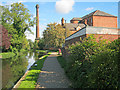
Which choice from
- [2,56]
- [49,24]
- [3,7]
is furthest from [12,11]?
[2,56]

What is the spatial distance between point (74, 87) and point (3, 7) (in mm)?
30771

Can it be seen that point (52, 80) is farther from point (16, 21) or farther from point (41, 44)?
point (41, 44)

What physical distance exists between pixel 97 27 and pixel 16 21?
89.0 feet

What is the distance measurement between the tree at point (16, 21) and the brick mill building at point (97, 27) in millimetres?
12093

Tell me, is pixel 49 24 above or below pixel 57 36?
above

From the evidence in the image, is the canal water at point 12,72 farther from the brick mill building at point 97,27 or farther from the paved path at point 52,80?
the brick mill building at point 97,27

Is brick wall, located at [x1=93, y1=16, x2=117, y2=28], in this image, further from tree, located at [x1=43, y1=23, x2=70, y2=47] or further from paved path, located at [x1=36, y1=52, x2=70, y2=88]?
paved path, located at [x1=36, y1=52, x2=70, y2=88]

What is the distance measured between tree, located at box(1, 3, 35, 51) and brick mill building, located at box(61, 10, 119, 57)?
12093 mm

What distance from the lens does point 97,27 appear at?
7781mm

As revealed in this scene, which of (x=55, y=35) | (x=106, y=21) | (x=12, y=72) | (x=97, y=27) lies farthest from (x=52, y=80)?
(x=106, y=21)

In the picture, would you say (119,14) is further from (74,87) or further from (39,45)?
(39,45)

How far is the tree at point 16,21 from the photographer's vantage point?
2943 cm

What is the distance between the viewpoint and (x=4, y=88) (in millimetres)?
7078

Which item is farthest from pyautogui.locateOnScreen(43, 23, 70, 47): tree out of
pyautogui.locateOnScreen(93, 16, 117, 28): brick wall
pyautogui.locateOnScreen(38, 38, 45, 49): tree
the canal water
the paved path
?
pyautogui.locateOnScreen(38, 38, 45, 49): tree
